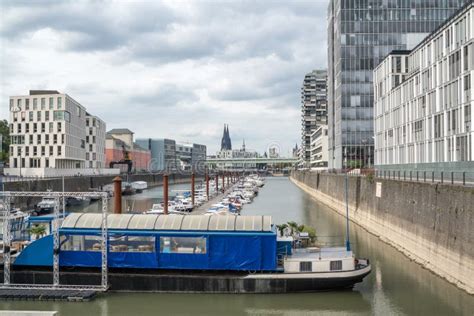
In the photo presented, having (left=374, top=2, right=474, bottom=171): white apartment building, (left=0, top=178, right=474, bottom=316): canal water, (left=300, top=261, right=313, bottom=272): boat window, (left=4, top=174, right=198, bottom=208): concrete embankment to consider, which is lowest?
(left=0, top=178, right=474, bottom=316): canal water

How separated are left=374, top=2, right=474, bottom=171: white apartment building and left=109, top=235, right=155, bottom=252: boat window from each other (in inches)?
898

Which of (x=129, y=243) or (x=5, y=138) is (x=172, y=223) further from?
(x=5, y=138)

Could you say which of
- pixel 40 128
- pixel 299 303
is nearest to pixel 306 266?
pixel 299 303

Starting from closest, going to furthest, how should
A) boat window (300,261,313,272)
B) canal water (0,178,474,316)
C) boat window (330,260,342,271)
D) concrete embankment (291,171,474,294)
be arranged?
canal water (0,178,474,316)
boat window (300,261,313,272)
boat window (330,260,342,271)
concrete embankment (291,171,474,294)

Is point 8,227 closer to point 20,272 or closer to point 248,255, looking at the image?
point 20,272

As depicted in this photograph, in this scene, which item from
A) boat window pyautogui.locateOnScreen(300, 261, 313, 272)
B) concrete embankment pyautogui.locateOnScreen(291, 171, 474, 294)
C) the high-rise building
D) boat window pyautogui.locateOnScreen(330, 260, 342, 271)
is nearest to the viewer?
boat window pyautogui.locateOnScreen(300, 261, 313, 272)

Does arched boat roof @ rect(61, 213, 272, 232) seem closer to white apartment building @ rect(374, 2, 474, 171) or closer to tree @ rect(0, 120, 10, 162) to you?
white apartment building @ rect(374, 2, 474, 171)

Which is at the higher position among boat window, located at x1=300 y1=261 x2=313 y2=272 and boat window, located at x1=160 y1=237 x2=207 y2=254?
boat window, located at x1=160 y1=237 x2=207 y2=254

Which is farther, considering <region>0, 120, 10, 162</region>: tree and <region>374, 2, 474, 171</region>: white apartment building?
<region>0, 120, 10, 162</region>: tree

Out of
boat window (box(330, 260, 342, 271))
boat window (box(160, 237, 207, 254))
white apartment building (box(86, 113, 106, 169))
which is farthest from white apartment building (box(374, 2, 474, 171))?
white apartment building (box(86, 113, 106, 169))

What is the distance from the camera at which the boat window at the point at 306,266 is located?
30547 mm

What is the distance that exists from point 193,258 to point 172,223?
7.90 ft

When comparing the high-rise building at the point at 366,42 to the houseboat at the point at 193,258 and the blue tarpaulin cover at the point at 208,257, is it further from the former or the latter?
the blue tarpaulin cover at the point at 208,257

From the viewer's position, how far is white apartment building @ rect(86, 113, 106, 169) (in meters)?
159
